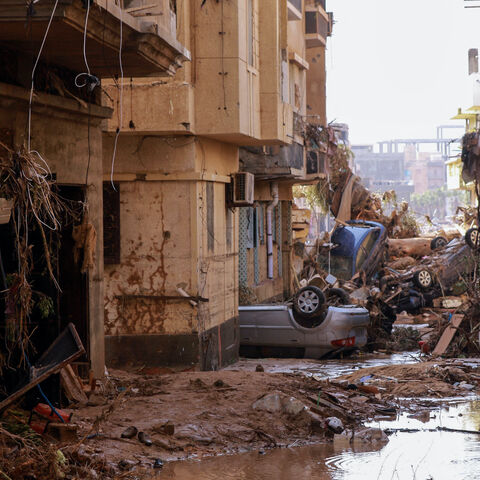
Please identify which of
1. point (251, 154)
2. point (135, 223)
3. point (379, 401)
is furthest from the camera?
point (251, 154)

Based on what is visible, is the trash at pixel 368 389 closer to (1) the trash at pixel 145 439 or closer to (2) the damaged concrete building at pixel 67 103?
(2) the damaged concrete building at pixel 67 103

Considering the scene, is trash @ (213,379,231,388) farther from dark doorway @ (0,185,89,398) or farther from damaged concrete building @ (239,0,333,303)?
damaged concrete building @ (239,0,333,303)

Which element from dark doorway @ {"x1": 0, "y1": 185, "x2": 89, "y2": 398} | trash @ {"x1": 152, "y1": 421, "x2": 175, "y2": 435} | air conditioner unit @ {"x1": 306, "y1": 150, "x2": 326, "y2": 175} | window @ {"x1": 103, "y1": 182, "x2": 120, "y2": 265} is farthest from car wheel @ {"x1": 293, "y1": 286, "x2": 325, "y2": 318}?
trash @ {"x1": 152, "y1": 421, "x2": 175, "y2": 435}

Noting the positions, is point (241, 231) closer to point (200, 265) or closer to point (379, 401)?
point (200, 265)

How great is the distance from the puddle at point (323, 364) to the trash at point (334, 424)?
4.81 meters

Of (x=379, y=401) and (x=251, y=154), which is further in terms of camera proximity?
(x=251, y=154)

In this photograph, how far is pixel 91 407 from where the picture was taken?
30.7 feet

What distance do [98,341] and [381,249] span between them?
20237 mm

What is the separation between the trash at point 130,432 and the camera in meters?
8.40

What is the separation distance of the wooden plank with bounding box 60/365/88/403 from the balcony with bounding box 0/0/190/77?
3.28 metres

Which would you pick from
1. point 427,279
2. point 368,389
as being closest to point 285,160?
point 427,279

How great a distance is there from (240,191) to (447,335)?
4.85 metres

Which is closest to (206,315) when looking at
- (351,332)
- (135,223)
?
(135,223)

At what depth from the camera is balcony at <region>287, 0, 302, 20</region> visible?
22.3 meters
